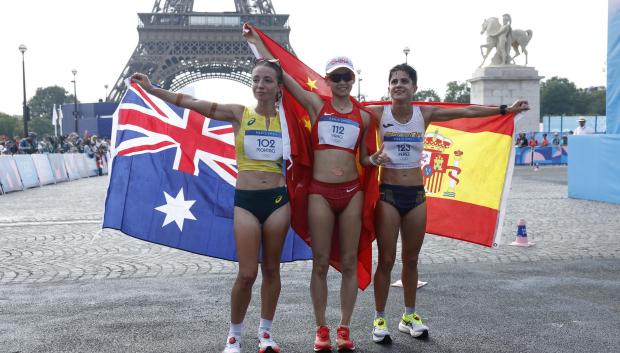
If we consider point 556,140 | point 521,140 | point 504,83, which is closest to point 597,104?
point 556,140

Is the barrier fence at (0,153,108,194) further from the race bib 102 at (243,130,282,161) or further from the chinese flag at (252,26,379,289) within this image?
the race bib 102 at (243,130,282,161)

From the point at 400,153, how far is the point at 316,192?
2.57ft

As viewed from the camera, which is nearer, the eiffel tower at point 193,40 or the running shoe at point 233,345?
the running shoe at point 233,345

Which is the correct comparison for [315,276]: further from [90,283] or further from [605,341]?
[90,283]

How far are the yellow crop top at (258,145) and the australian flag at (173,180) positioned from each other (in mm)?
1093

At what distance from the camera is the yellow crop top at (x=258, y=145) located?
4691 millimetres

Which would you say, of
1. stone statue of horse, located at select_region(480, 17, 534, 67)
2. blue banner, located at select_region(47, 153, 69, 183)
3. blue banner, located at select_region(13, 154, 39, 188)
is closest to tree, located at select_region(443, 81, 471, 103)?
stone statue of horse, located at select_region(480, 17, 534, 67)

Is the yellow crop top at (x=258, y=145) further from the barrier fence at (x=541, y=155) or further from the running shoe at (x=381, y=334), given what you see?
the barrier fence at (x=541, y=155)

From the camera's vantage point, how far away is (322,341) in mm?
4664

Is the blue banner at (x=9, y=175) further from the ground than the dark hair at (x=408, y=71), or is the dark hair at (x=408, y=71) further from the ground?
the dark hair at (x=408, y=71)

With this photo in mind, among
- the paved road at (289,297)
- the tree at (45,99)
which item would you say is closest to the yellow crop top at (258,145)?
the paved road at (289,297)

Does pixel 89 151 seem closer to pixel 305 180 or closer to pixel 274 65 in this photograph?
pixel 305 180

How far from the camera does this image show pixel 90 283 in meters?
7.09

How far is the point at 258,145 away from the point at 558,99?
97539mm
